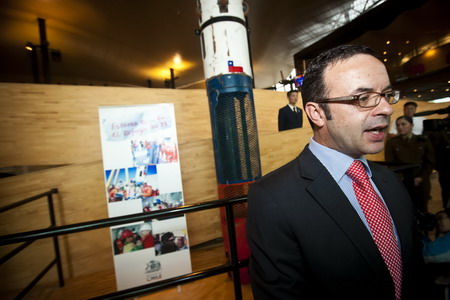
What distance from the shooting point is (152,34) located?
6285mm

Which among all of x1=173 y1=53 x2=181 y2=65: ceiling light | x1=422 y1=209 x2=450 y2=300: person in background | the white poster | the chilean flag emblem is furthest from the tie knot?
x1=173 y1=53 x2=181 y2=65: ceiling light

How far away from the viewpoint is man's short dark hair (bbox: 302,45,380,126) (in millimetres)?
872

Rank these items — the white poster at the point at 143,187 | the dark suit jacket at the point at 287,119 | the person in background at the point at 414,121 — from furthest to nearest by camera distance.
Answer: the dark suit jacket at the point at 287,119 → the person in background at the point at 414,121 → the white poster at the point at 143,187

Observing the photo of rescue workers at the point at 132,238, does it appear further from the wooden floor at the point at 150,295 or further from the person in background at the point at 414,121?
the person in background at the point at 414,121

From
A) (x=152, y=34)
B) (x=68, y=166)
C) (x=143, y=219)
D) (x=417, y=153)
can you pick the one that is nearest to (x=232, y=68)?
(x=143, y=219)

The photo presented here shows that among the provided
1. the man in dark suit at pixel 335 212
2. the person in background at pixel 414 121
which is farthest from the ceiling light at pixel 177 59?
the man in dark suit at pixel 335 212

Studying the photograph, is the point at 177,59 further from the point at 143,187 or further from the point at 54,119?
the point at 143,187

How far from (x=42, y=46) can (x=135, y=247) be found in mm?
6008

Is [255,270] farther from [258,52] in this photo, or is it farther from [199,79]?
[199,79]

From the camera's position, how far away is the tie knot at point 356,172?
0.91m

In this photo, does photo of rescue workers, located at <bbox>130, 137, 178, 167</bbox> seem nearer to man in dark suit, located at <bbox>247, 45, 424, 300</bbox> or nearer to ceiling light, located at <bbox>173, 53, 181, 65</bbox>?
man in dark suit, located at <bbox>247, 45, 424, 300</bbox>

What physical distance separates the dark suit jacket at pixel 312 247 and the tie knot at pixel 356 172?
0.13m

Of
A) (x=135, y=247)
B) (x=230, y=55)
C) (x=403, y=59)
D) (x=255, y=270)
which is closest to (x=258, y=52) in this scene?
(x=403, y=59)

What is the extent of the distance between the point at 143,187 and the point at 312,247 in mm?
2060
